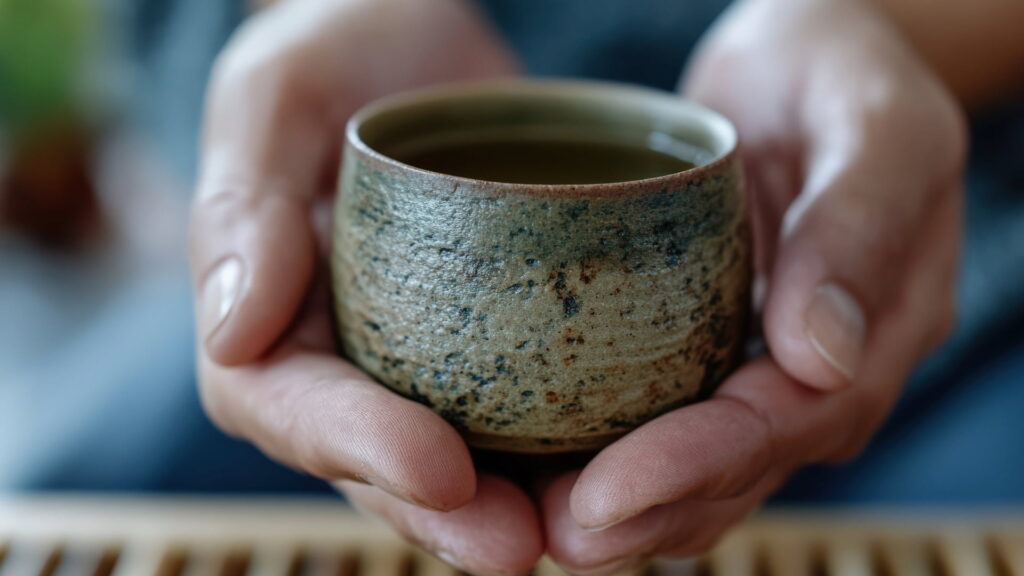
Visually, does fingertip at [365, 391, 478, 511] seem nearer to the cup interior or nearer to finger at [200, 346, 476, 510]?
finger at [200, 346, 476, 510]

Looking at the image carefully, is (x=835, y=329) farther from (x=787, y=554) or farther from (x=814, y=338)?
(x=787, y=554)

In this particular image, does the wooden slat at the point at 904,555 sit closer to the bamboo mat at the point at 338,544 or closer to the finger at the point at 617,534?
the bamboo mat at the point at 338,544

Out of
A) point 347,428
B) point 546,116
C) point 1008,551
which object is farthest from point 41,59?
point 1008,551

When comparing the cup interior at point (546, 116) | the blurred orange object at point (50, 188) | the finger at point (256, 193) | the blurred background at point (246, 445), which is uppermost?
the cup interior at point (546, 116)

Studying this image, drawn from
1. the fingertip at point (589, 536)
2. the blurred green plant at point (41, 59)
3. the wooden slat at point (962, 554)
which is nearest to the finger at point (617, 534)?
the fingertip at point (589, 536)

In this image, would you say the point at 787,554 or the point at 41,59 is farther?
the point at 41,59

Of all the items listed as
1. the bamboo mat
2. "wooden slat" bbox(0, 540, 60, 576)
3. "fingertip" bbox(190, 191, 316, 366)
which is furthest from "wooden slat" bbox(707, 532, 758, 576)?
"wooden slat" bbox(0, 540, 60, 576)
